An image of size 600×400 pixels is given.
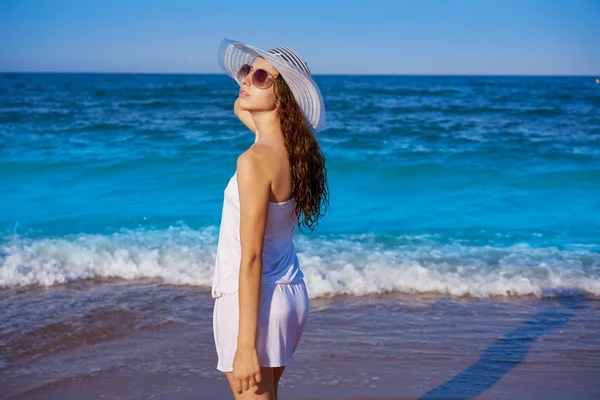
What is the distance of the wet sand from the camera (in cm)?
367

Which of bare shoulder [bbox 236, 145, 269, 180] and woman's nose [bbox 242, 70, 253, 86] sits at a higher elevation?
woman's nose [bbox 242, 70, 253, 86]

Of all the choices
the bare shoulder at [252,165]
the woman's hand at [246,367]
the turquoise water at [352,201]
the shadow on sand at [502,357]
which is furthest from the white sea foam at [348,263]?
the bare shoulder at [252,165]

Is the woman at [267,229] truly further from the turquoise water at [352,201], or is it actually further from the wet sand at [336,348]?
the turquoise water at [352,201]

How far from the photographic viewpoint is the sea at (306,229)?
A: 484cm

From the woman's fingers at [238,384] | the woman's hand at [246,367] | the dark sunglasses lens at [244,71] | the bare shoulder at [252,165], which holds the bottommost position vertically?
the woman's fingers at [238,384]

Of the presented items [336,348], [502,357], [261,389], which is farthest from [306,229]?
[261,389]

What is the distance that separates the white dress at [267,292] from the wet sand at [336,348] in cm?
165

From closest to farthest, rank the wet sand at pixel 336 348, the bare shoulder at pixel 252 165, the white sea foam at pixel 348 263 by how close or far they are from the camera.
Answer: the bare shoulder at pixel 252 165 < the wet sand at pixel 336 348 < the white sea foam at pixel 348 263

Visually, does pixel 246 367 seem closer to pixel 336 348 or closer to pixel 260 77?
pixel 260 77

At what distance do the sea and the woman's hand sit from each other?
193 centimetres

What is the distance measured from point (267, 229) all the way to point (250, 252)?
0.14 metres

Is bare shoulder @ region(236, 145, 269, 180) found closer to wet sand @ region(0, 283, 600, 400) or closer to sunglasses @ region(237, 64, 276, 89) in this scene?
sunglasses @ region(237, 64, 276, 89)

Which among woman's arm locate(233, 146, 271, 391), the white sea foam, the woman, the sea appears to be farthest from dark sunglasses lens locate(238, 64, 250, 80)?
the white sea foam

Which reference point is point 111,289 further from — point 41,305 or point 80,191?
point 80,191
